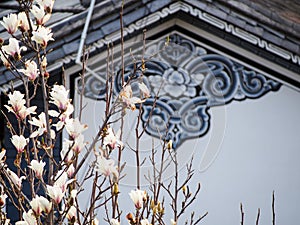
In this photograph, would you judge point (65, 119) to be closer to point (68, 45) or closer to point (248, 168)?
point (68, 45)

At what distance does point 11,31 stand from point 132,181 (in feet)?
13.4

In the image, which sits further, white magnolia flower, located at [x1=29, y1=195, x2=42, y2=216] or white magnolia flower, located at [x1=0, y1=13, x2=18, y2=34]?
white magnolia flower, located at [x1=0, y1=13, x2=18, y2=34]

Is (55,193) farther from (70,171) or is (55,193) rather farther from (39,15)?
(39,15)

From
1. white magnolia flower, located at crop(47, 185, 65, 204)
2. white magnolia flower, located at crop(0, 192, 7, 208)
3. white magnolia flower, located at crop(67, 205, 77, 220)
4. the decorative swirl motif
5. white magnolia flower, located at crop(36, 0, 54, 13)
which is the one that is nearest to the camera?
white magnolia flower, located at crop(47, 185, 65, 204)

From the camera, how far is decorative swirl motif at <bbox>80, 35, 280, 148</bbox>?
7.05 meters

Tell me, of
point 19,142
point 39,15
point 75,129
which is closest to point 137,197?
point 75,129

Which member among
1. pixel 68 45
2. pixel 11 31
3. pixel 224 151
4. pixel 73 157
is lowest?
pixel 73 157

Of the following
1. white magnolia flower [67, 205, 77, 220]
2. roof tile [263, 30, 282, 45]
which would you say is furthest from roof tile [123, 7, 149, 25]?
white magnolia flower [67, 205, 77, 220]

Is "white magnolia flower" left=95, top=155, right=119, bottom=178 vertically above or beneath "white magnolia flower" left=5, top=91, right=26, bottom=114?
beneath

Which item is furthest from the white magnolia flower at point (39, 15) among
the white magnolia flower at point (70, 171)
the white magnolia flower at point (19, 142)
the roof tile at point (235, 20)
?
the roof tile at point (235, 20)

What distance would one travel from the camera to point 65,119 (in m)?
2.88

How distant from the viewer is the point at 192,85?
7.08m

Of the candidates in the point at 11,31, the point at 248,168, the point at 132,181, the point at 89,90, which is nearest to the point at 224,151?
the point at 248,168

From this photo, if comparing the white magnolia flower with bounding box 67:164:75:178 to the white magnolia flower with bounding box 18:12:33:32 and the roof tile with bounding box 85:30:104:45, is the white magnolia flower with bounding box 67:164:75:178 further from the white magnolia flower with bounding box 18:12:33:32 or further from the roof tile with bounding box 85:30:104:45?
the roof tile with bounding box 85:30:104:45
